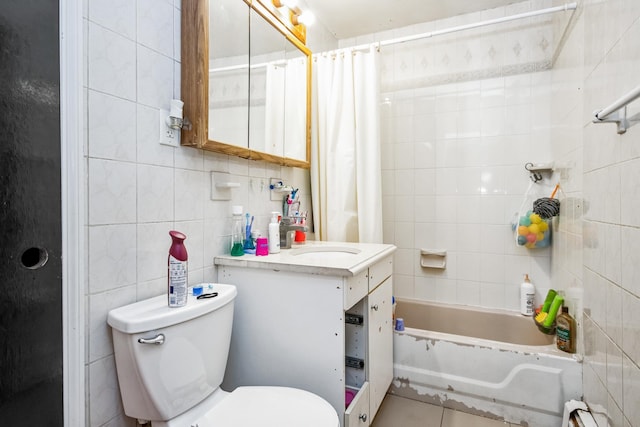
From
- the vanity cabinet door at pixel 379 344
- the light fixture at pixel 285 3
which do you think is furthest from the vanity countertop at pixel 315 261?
the light fixture at pixel 285 3

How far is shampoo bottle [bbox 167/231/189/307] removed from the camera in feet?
3.08

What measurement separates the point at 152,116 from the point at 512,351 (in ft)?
6.06

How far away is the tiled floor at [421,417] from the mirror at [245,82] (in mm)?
1360

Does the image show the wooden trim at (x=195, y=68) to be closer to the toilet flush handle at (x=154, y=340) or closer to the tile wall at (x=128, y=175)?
the tile wall at (x=128, y=175)

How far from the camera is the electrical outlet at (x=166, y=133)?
3.53 ft

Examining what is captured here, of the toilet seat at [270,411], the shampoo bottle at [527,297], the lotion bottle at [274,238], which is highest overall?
the lotion bottle at [274,238]

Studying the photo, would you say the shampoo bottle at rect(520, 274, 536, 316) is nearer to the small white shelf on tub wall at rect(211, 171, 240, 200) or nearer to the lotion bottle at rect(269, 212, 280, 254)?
the lotion bottle at rect(269, 212, 280, 254)

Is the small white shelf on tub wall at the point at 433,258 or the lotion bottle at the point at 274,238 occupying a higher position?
the lotion bottle at the point at 274,238

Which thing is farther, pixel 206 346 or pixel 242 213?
pixel 242 213

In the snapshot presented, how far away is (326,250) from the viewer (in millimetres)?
1673

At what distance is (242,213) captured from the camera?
142 cm

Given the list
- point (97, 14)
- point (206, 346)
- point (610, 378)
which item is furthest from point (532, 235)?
point (97, 14)

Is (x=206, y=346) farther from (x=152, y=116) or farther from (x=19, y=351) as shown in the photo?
(x=152, y=116)

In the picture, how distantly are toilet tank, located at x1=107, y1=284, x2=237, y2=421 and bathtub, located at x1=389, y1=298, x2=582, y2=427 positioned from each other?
1133 millimetres
